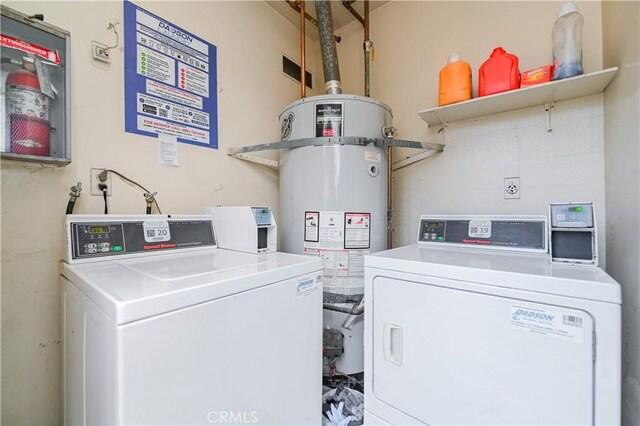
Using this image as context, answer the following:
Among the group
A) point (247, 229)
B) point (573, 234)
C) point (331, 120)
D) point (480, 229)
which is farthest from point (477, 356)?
point (331, 120)

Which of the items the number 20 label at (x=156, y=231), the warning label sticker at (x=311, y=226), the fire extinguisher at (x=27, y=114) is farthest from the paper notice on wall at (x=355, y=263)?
the fire extinguisher at (x=27, y=114)

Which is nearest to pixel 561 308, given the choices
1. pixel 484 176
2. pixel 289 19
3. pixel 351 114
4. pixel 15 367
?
pixel 484 176

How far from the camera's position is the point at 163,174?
147 cm

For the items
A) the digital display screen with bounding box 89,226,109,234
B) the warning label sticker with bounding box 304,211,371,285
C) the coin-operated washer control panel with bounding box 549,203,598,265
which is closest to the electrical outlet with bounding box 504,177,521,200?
the coin-operated washer control panel with bounding box 549,203,598,265

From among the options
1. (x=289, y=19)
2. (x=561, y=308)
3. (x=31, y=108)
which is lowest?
(x=561, y=308)

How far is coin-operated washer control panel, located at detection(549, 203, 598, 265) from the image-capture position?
960mm

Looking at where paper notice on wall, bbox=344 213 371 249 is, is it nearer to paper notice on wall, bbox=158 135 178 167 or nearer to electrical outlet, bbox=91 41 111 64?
paper notice on wall, bbox=158 135 178 167

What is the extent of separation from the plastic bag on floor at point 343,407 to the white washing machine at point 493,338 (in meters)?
0.26

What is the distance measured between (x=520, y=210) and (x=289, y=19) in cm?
221

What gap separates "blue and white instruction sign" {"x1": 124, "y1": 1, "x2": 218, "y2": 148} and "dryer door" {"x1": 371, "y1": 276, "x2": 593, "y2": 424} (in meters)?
1.35

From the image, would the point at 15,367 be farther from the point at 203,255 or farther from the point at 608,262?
the point at 608,262

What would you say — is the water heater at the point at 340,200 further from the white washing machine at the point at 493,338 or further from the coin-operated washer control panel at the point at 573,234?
the coin-operated washer control panel at the point at 573,234

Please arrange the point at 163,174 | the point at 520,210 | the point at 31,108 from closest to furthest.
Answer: the point at 31,108
the point at 163,174
the point at 520,210

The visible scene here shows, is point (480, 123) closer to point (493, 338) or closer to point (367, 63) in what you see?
point (367, 63)
